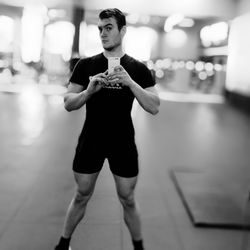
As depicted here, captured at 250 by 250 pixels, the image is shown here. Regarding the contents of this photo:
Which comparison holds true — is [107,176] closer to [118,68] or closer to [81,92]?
[81,92]

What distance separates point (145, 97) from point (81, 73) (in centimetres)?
38

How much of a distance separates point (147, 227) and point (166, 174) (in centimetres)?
154

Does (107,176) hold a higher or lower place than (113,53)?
lower

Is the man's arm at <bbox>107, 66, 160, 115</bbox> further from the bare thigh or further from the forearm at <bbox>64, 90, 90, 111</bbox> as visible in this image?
the bare thigh

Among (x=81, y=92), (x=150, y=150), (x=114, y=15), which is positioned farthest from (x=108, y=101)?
(x=150, y=150)

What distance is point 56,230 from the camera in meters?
2.83

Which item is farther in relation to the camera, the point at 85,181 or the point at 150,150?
the point at 150,150

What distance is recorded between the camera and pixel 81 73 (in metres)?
2.08

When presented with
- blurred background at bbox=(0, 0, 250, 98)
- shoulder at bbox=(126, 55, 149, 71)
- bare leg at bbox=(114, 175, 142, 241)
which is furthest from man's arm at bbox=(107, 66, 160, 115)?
blurred background at bbox=(0, 0, 250, 98)

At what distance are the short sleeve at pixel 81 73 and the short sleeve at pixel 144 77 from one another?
28cm

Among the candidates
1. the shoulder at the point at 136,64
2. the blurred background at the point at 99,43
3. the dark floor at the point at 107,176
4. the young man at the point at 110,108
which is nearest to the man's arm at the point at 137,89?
the young man at the point at 110,108

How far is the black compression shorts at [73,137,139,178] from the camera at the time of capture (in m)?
2.10

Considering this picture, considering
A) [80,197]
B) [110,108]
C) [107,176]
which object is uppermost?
[110,108]

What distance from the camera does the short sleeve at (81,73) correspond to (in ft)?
6.79
